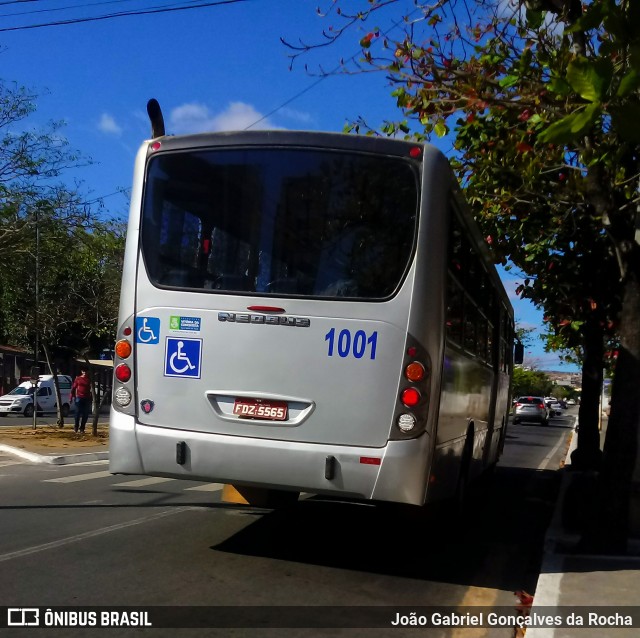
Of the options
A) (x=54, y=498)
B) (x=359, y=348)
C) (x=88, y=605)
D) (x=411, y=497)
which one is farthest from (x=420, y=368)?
(x=54, y=498)

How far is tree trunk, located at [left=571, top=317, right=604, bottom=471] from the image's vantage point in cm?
1667

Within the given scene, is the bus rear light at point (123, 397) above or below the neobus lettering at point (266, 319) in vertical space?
below

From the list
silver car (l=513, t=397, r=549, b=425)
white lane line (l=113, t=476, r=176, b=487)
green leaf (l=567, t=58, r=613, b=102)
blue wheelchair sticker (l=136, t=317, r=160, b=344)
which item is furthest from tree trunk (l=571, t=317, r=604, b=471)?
silver car (l=513, t=397, r=549, b=425)

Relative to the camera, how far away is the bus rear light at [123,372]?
6860 millimetres

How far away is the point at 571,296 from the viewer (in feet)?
50.3

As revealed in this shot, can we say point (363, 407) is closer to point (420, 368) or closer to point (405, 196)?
point (420, 368)

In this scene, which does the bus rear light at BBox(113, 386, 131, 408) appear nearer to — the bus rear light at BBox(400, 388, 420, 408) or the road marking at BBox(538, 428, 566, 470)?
the bus rear light at BBox(400, 388, 420, 408)

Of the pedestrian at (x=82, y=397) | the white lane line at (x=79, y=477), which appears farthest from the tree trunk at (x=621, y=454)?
the pedestrian at (x=82, y=397)

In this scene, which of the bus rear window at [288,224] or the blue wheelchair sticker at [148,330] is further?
the blue wheelchair sticker at [148,330]

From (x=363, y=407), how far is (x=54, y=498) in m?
5.70

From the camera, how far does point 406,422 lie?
6.34m

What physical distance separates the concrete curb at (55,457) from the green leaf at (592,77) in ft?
43.0

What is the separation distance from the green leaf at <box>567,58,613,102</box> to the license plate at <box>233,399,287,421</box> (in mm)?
3492

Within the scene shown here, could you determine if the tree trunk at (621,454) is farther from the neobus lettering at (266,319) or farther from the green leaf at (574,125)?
the green leaf at (574,125)
